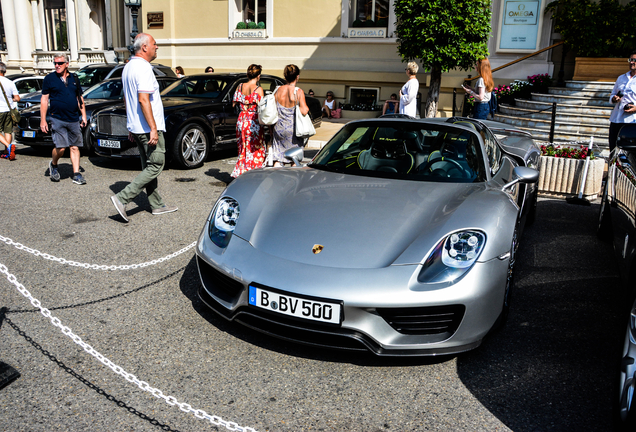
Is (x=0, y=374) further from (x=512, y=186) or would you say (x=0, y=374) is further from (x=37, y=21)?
(x=37, y=21)

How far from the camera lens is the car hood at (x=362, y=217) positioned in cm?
291

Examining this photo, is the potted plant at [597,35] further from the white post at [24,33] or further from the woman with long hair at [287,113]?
the white post at [24,33]

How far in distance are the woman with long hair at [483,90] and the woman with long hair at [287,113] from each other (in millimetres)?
3071

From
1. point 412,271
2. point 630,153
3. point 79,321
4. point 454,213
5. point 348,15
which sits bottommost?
point 79,321

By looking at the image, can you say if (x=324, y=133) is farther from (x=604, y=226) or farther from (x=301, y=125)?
(x=604, y=226)

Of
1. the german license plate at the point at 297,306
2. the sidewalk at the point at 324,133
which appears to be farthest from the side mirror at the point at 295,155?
the sidewalk at the point at 324,133

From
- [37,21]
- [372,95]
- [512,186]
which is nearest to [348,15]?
[372,95]

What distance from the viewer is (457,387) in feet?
9.02

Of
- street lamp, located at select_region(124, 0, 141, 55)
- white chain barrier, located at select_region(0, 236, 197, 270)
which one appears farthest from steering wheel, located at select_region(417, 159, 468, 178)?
street lamp, located at select_region(124, 0, 141, 55)

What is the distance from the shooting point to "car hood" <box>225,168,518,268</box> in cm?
291

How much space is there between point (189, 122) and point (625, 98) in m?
6.23

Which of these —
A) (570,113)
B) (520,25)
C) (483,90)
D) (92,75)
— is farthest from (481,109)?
(92,75)

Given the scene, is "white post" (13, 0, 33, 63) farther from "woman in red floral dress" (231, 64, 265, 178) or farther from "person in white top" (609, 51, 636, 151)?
"person in white top" (609, 51, 636, 151)

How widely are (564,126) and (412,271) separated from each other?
9930 millimetres
